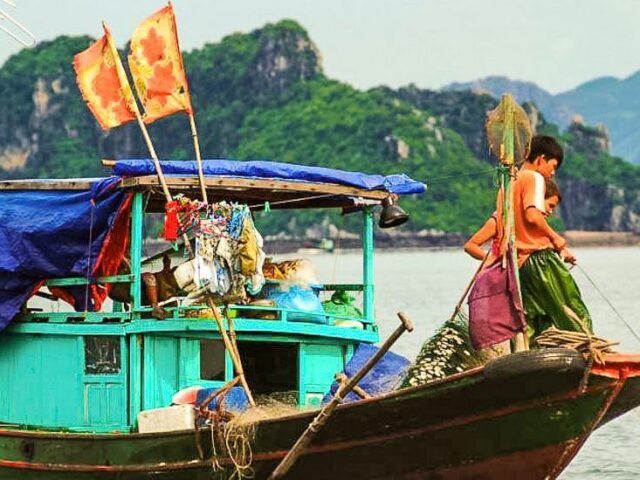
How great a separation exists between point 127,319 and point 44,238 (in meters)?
1.06

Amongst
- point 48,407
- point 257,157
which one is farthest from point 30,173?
point 48,407

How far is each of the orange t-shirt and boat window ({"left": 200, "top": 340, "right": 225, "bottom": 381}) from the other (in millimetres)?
2578

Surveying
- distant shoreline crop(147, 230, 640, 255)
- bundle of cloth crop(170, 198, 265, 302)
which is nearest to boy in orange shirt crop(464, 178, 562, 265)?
bundle of cloth crop(170, 198, 265, 302)

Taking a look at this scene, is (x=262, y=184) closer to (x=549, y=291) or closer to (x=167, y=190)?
(x=167, y=190)

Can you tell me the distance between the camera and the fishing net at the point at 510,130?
1020cm

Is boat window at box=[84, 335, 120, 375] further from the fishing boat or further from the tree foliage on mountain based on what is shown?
the tree foliage on mountain

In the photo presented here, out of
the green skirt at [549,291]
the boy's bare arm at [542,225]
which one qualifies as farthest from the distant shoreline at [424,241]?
the boy's bare arm at [542,225]

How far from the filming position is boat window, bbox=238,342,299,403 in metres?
12.6

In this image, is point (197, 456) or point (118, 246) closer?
point (197, 456)

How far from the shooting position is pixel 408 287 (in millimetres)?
69312

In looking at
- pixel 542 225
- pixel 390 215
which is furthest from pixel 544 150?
pixel 390 215

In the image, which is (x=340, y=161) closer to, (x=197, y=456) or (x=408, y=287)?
(x=408, y=287)

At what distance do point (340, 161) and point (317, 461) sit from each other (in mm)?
123404

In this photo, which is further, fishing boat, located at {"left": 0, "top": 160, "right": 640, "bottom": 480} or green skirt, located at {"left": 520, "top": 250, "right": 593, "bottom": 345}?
green skirt, located at {"left": 520, "top": 250, "right": 593, "bottom": 345}
